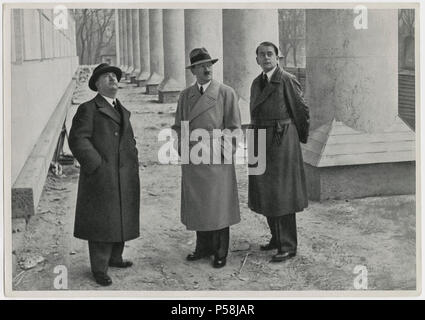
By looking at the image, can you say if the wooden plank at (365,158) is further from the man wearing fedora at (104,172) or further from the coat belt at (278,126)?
the man wearing fedora at (104,172)

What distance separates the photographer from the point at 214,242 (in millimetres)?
5551

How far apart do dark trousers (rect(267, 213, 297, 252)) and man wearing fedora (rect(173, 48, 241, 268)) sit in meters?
0.38

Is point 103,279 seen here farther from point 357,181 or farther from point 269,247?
point 357,181

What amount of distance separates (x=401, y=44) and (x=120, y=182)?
11.4 ft

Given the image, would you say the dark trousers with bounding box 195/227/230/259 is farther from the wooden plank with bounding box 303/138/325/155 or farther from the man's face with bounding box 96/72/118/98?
the wooden plank with bounding box 303/138/325/155

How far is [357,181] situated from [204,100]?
2.28 metres

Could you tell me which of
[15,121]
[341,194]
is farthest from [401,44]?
[15,121]

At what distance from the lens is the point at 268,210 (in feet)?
18.5

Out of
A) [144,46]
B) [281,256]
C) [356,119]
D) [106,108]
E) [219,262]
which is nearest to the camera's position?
[106,108]

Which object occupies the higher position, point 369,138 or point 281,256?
point 369,138

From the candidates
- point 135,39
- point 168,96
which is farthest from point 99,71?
point 135,39

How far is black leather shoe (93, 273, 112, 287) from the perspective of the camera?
532cm

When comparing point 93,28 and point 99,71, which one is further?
point 93,28

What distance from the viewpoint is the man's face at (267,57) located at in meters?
5.41
